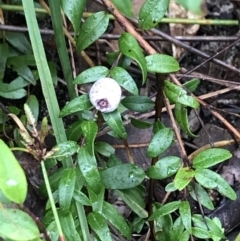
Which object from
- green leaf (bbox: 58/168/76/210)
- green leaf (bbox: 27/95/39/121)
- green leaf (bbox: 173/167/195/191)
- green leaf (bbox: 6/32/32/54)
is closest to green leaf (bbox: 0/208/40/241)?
green leaf (bbox: 58/168/76/210)

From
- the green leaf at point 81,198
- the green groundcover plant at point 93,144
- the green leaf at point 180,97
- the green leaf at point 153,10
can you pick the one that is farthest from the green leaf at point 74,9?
the green leaf at point 81,198

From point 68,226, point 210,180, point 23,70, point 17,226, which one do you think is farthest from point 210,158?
point 23,70

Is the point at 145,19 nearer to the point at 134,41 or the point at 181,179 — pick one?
the point at 134,41

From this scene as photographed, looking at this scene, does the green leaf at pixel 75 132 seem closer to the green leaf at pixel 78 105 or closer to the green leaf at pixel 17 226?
the green leaf at pixel 78 105

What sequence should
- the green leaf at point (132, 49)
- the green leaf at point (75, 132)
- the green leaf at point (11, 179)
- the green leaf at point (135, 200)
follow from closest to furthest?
the green leaf at point (11, 179) → the green leaf at point (132, 49) → the green leaf at point (75, 132) → the green leaf at point (135, 200)

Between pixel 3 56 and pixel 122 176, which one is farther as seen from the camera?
pixel 3 56

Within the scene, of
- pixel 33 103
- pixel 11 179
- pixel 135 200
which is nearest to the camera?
pixel 11 179

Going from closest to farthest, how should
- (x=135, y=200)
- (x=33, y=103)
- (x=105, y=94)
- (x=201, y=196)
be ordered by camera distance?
(x=105, y=94) < (x=201, y=196) < (x=135, y=200) < (x=33, y=103)

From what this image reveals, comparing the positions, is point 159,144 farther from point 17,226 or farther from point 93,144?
point 17,226

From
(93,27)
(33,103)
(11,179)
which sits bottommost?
(33,103)
